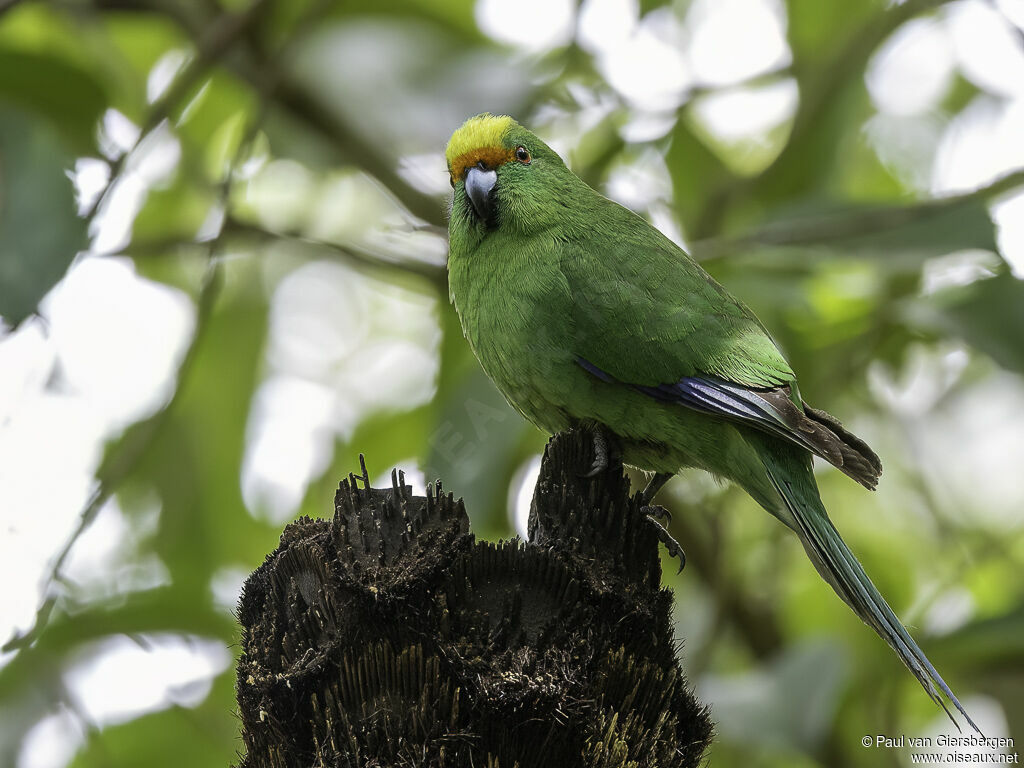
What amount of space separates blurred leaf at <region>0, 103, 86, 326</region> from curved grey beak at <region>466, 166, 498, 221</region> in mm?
1628

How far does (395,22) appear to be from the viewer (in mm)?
6352

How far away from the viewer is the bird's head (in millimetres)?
4418

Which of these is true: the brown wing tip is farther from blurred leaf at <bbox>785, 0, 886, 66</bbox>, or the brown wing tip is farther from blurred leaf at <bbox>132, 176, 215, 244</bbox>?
blurred leaf at <bbox>132, 176, 215, 244</bbox>

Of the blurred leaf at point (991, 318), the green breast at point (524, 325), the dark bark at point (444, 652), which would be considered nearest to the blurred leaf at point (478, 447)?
the green breast at point (524, 325)

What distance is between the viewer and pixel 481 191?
14.6 ft

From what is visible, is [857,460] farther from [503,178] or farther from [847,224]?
[847,224]

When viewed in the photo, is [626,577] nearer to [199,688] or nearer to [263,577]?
[263,577]

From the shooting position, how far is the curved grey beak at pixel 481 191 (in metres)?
4.44

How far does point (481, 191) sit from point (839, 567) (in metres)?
2.04

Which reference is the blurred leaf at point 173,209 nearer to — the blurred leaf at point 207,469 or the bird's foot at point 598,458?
the blurred leaf at point 207,469

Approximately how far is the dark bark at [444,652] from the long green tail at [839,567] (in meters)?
1.21

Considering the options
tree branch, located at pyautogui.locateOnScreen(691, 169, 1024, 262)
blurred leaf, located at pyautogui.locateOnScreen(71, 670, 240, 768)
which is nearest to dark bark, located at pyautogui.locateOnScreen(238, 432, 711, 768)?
tree branch, located at pyautogui.locateOnScreen(691, 169, 1024, 262)

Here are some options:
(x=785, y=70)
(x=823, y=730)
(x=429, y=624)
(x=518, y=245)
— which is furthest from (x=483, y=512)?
(x=785, y=70)

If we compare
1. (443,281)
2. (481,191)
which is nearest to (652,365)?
(481,191)
